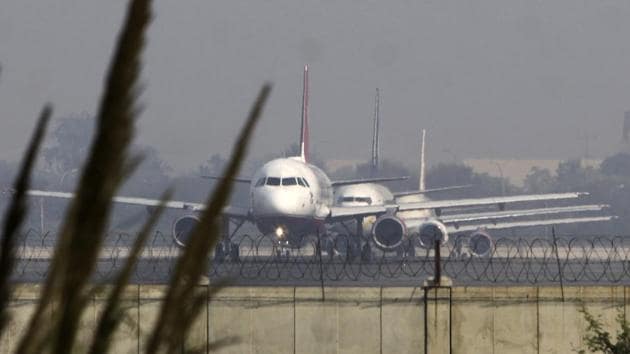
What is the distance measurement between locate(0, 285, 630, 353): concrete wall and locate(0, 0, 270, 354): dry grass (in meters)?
19.7

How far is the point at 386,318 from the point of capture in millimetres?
23703

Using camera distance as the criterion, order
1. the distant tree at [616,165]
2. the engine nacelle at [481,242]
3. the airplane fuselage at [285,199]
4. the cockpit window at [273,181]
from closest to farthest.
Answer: the airplane fuselage at [285,199] < the cockpit window at [273,181] < the engine nacelle at [481,242] < the distant tree at [616,165]

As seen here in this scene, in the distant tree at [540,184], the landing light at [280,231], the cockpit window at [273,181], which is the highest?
the distant tree at [540,184]

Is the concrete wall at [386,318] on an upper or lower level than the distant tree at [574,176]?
lower

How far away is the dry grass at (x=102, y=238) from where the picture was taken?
2.84m

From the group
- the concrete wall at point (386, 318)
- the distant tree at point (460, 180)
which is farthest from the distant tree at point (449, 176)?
the concrete wall at point (386, 318)

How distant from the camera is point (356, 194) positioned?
73188 millimetres

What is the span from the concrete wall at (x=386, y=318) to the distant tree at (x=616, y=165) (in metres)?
149

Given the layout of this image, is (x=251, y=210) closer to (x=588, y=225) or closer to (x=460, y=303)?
(x=460, y=303)

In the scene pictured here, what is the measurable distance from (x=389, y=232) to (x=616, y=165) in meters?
124

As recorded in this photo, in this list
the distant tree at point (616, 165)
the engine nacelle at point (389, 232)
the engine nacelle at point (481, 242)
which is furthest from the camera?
the distant tree at point (616, 165)

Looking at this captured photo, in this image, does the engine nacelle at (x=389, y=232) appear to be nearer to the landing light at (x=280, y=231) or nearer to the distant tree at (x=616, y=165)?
the landing light at (x=280, y=231)

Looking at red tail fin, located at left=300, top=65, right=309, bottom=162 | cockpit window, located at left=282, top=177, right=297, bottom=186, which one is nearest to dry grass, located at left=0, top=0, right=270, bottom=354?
cockpit window, located at left=282, top=177, right=297, bottom=186

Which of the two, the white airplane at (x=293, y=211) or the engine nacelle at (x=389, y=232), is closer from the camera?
the white airplane at (x=293, y=211)
